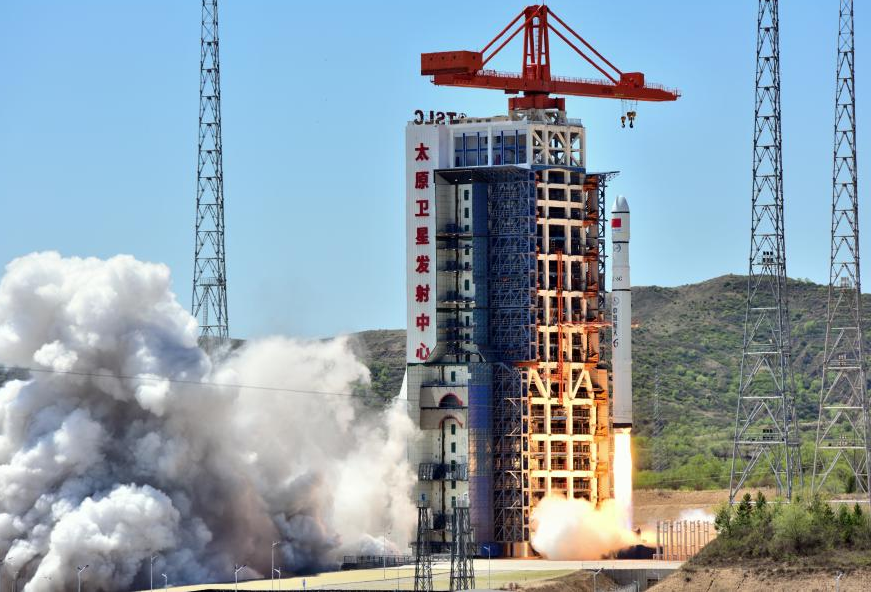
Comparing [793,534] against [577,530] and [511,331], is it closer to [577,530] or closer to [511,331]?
[577,530]

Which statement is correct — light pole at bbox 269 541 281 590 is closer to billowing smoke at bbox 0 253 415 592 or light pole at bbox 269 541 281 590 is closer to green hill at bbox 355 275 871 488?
billowing smoke at bbox 0 253 415 592

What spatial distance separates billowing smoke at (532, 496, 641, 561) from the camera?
105 meters

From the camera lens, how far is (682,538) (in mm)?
106250

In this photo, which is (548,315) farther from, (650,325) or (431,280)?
(650,325)

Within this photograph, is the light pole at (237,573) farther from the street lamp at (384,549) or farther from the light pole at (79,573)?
the street lamp at (384,549)

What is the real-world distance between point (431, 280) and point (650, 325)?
90.8 m

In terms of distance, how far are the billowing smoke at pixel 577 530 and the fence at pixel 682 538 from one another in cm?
194

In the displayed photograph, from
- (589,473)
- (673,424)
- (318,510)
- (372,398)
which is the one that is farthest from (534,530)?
(673,424)

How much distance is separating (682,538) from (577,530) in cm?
603

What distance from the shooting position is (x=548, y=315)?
108m

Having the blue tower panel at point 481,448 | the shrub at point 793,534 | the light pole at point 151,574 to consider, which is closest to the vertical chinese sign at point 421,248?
the blue tower panel at point 481,448

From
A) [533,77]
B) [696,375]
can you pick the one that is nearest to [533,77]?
[533,77]

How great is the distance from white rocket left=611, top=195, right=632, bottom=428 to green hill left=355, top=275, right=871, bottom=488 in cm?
2867

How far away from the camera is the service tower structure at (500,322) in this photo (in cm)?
10644
